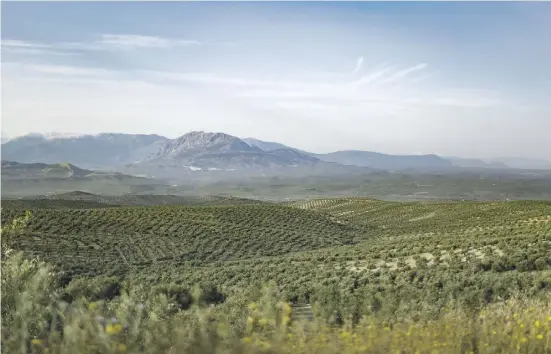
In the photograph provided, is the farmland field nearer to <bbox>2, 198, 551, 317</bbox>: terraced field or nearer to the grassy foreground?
<bbox>2, 198, 551, 317</bbox>: terraced field

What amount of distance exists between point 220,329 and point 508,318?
11.6ft

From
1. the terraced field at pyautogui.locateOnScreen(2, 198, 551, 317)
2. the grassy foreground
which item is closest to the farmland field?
the terraced field at pyautogui.locateOnScreen(2, 198, 551, 317)

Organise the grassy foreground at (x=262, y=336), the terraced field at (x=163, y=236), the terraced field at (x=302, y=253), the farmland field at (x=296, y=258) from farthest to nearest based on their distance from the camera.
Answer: the terraced field at (x=163, y=236) → the terraced field at (x=302, y=253) → the farmland field at (x=296, y=258) → the grassy foreground at (x=262, y=336)

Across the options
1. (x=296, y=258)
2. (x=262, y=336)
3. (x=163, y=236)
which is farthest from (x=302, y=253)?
(x=262, y=336)

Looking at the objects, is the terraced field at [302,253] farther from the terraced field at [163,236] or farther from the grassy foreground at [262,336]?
the grassy foreground at [262,336]

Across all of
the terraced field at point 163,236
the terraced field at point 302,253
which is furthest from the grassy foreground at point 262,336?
the terraced field at point 163,236

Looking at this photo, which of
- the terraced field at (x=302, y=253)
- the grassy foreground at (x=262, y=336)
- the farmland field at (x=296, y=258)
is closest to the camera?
the grassy foreground at (x=262, y=336)

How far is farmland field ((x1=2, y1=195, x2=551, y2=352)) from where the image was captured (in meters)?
10.5

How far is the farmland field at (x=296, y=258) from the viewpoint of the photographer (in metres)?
10.5

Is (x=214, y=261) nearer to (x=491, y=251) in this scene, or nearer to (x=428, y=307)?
(x=491, y=251)

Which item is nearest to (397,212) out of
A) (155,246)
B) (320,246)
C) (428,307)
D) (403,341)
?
(320,246)

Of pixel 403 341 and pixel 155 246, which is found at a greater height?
pixel 403 341

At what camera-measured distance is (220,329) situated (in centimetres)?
430

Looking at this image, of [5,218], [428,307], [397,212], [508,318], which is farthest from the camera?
[397,212]
